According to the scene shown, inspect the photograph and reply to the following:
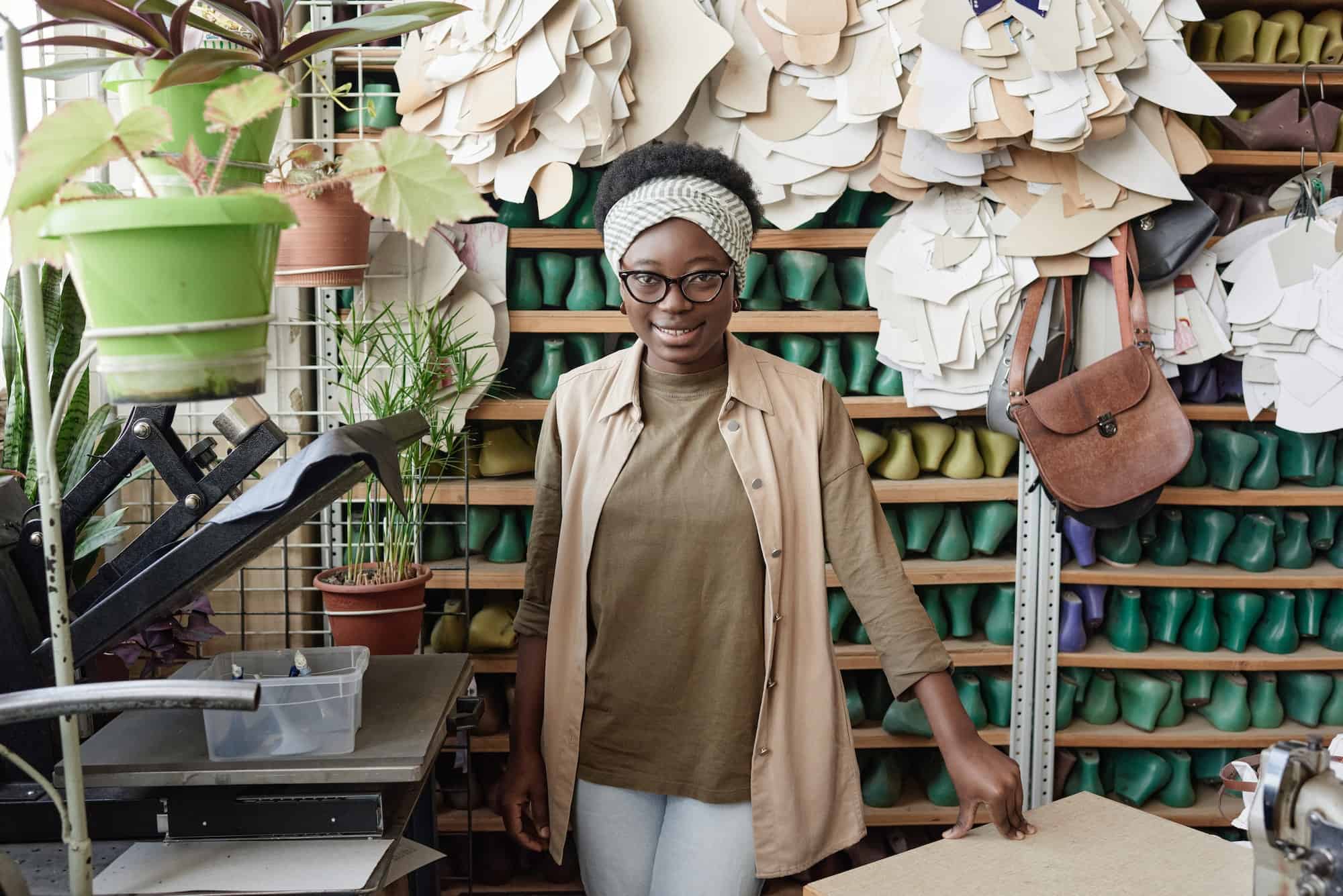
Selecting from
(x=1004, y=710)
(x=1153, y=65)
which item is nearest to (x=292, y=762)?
(x=1004, y=710)

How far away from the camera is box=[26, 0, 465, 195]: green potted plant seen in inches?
37.2

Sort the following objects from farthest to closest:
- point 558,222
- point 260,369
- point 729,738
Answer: point 558,222 < point 729,738 < point 260,369

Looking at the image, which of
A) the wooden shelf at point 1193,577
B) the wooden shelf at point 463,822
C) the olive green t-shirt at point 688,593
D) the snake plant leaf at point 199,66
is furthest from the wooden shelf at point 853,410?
the snake plant leaf at point 199,66

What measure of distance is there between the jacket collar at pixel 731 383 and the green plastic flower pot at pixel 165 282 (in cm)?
88

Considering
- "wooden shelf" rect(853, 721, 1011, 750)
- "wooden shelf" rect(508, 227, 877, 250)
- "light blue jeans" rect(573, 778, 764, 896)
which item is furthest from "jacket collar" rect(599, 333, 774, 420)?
"wooden shelf" rect(853, 721, 1011, 750)

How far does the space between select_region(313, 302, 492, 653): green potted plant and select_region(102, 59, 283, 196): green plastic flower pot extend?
1004 mm

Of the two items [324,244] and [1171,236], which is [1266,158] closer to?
[1171,236]

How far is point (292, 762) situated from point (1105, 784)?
2.13m

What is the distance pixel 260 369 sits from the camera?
865 mm

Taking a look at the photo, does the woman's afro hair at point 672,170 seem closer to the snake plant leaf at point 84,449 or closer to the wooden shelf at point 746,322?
the wooden shelf at point 746,322

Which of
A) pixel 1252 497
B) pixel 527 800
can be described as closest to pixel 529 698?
pixel 527 800

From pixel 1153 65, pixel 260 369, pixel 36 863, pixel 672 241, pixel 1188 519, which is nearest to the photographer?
pixel 260 369

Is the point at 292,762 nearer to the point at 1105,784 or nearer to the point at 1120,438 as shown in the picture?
the point at 1120,438

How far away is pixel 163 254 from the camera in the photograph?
0.77m
